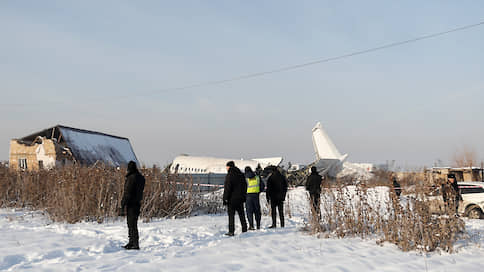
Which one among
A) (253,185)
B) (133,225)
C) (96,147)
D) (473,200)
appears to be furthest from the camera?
(96,147)

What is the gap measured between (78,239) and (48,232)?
4.79 ft

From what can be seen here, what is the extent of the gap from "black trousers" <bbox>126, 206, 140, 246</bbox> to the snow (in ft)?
67.6

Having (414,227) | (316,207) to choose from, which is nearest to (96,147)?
(316,207)

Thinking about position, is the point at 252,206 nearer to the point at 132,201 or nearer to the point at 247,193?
the point at 247,193

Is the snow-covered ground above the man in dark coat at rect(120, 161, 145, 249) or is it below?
below

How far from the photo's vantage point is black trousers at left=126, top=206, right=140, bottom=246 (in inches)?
307

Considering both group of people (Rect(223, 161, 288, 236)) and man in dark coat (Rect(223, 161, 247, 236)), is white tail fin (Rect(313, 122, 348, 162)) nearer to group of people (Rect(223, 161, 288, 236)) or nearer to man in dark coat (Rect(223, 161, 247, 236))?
group of people (Rect(223, 161, 288, 236))

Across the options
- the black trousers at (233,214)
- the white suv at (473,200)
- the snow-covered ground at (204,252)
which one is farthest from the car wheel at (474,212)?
the black trousers at (233,214)

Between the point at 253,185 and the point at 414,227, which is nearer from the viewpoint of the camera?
the point at 414,227

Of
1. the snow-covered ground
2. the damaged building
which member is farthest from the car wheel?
the damaged building

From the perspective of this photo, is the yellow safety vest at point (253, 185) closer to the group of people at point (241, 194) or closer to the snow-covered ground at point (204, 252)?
the group of people at point (241, 194)

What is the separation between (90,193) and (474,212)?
42.4ft

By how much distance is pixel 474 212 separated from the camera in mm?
14742

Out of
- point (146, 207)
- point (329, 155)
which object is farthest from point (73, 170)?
point (329, 155)
